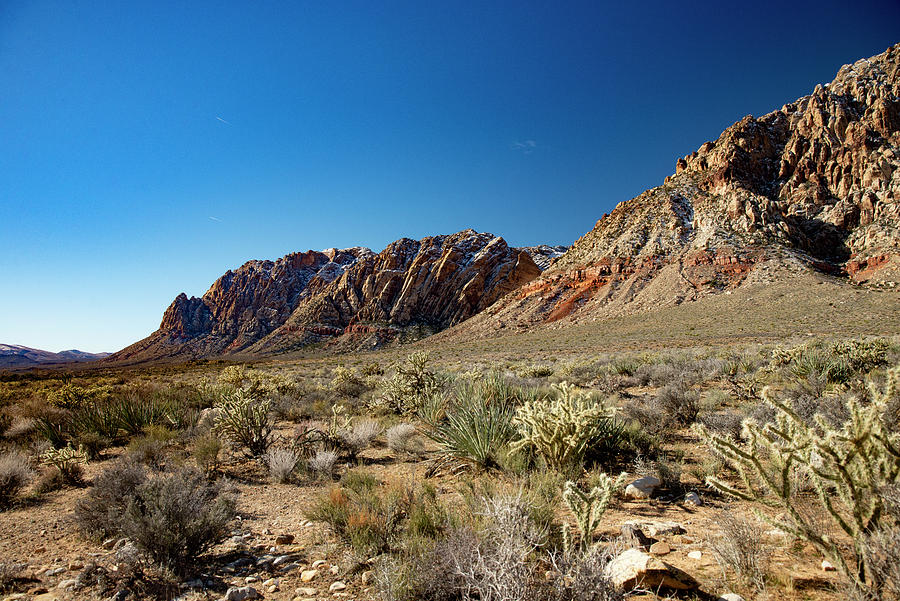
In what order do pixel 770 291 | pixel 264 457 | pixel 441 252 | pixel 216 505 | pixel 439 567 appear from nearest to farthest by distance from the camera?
pixel 439 567 < pixel 216 505 < pixel 264 457 < pixel 770 291 < pixel 441 252

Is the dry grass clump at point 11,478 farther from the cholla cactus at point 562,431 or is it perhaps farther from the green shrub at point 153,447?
the cholla cactus at point 562,431

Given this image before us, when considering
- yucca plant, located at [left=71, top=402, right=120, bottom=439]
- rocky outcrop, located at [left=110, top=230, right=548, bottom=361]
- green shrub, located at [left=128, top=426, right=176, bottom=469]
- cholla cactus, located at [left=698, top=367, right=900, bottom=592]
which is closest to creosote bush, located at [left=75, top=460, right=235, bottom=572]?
green shrub, located at [left=128, top=426, right=176, bottom=469]

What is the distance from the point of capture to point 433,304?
96.0 meters

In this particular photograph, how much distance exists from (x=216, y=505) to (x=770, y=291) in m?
52.8

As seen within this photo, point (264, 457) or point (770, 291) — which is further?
point (770, 291)

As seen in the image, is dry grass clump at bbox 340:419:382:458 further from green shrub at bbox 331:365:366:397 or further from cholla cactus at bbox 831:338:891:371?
cholla cactus at bbox 831:338:891:371

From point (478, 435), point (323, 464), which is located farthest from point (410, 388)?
point (478, 435)

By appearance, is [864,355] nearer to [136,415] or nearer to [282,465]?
[282,465]

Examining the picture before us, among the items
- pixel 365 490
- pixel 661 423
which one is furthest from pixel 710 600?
pixel 661 423

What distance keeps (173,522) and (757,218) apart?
70.0 meters

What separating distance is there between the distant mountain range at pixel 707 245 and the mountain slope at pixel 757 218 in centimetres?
21

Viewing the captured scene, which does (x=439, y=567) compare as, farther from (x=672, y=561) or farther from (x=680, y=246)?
(x=680, y=246)

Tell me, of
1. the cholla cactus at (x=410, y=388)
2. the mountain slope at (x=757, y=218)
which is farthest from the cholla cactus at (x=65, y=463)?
the mountain slope at (x=757, y=218)

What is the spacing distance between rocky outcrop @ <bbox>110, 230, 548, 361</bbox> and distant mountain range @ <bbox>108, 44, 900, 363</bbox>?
1.75ft
